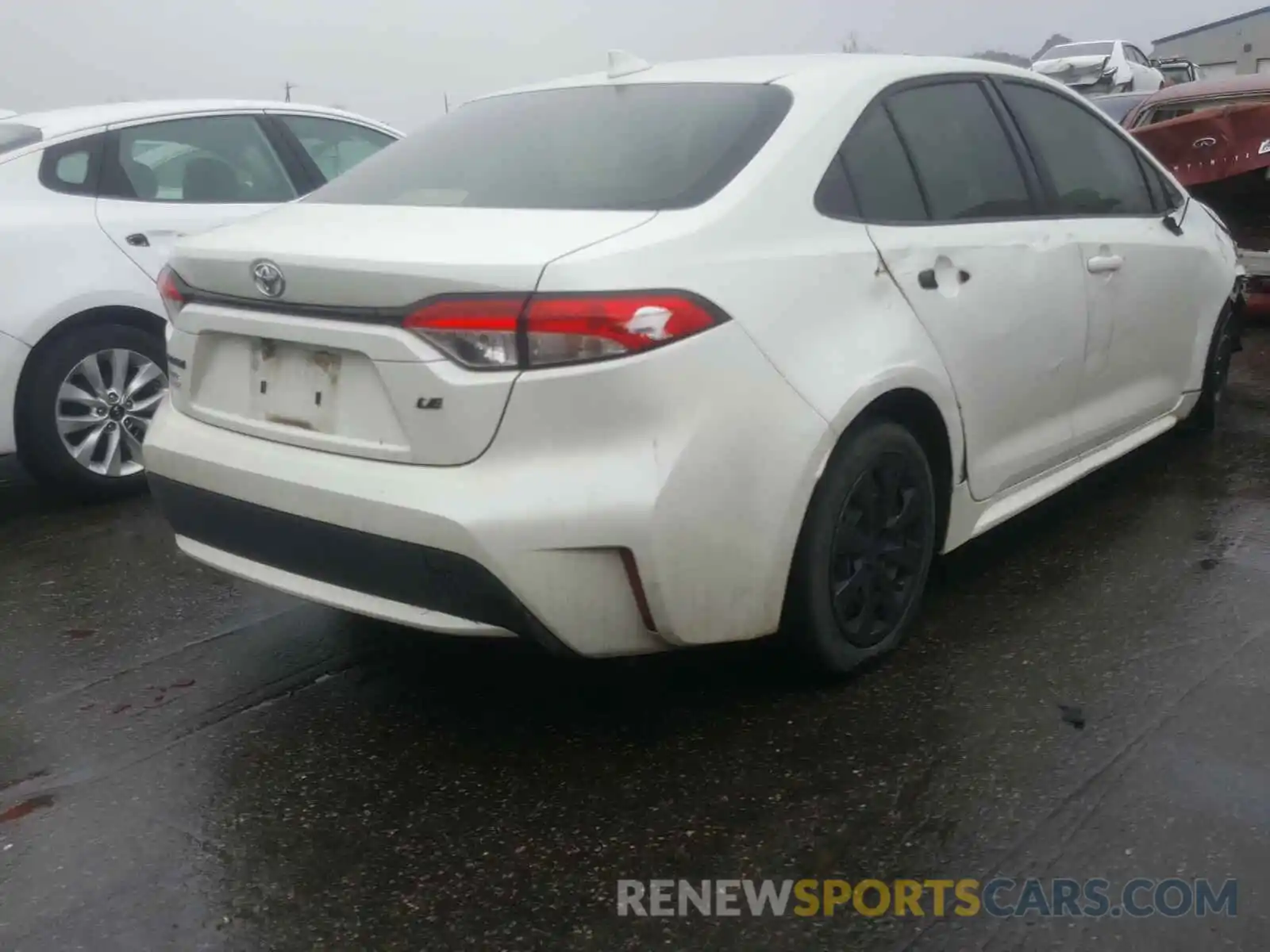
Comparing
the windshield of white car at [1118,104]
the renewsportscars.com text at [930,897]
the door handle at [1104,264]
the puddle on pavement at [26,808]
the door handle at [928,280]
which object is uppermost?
the door handle at [928,280]

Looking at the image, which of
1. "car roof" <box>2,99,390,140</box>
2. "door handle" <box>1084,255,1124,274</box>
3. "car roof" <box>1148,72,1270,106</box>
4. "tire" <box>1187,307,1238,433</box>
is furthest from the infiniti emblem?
"car roof" <box>1148,72,1270,106</box>

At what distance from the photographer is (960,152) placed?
3.63m

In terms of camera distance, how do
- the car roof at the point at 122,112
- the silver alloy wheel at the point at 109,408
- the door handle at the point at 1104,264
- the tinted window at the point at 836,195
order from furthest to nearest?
the car roof at the point at 122,112
the silver alloy wheel at the point at 109,408
the door handle at the point at 1104,264
the tinted window at the point at 836,195

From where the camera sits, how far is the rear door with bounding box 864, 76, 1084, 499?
328cm

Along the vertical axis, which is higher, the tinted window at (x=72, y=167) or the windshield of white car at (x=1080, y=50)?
the tinted window at (x=72, y=167)

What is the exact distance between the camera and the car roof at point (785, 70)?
11.1 feet

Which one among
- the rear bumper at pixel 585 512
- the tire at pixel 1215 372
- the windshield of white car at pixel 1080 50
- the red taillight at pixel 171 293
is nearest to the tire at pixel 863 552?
the rear bumper at pixel 585 512

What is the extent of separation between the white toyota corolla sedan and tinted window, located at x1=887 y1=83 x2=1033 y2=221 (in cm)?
1

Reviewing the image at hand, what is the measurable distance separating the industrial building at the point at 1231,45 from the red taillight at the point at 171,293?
48.5m

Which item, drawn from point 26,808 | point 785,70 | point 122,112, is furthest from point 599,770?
point 122,112

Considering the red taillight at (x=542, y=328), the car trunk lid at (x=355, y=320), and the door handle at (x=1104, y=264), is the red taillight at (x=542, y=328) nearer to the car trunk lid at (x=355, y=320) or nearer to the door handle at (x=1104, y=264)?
the car trunk lid at (x=355, y=320)

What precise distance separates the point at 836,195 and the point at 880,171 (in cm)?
25

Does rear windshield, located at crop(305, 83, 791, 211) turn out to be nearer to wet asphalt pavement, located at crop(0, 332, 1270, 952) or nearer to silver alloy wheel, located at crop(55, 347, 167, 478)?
wet asphalt pavement, located at crop(0, 332, 1270, 952)

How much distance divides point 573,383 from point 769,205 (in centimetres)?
72
